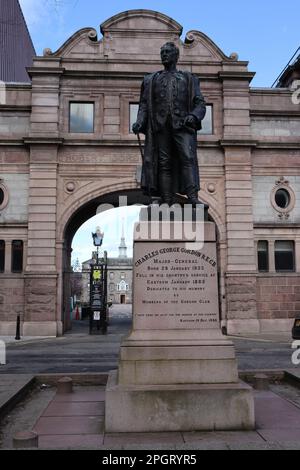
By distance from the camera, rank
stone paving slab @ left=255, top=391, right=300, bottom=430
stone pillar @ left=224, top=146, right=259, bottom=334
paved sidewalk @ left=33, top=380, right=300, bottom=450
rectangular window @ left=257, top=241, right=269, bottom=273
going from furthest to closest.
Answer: rectangular window @ left=257, top=241, right=269, bottom=273 → stone pillar @ left=224, top=146, right=259, bottom=334 → stone paving slab @ left=255, top=391, right=300, bottom=430 → paved sidewalk @ left=33, top=380, right=300, bottom=450

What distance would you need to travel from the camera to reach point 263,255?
24000 mm

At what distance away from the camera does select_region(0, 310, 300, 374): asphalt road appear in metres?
12.5

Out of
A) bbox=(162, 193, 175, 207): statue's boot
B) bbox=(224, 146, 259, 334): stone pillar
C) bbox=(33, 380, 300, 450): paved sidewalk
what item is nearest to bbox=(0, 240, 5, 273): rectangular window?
bbox=(224, 146, 259, 334): stone pillar

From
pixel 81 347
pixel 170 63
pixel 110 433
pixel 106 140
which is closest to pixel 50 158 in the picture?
pixel 106 140

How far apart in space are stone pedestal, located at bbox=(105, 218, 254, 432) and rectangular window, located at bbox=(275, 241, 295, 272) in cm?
1771

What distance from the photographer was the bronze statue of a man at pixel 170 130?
7602 millimetres

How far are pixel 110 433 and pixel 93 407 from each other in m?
1.55

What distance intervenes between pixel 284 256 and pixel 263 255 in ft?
3.39

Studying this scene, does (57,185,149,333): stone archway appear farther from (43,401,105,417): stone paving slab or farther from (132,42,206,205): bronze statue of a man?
(132,42,206,205): bronze statue of a man

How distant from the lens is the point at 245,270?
75.9ft

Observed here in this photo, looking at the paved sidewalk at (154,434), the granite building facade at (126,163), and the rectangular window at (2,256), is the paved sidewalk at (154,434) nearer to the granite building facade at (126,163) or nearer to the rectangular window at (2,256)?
the granite building facade at (126,163)

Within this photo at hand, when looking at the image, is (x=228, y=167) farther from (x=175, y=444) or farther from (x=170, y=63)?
(x=175, y=444)

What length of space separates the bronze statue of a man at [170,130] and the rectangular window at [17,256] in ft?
54.5

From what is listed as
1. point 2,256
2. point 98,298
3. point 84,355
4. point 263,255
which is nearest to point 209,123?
point 263,255
